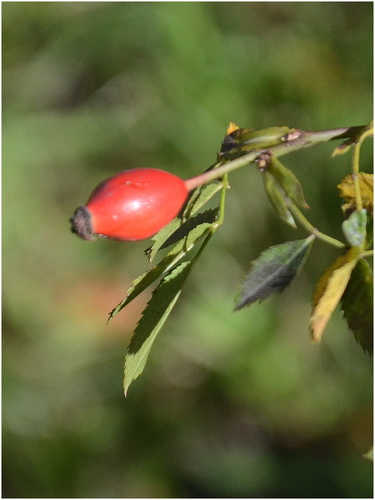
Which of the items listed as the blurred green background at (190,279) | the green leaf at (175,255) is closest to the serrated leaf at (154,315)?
the green leaf at (175,255)

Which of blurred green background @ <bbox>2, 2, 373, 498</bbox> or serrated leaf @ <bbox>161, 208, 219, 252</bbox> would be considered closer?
Answer: serrated leaf @ <bbox>161, 208, 219, 252</bbox>

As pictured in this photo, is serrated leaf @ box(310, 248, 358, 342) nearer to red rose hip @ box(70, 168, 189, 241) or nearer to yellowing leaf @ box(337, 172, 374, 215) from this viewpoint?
yellowing leaf @ box(337, 172, 374, 215)

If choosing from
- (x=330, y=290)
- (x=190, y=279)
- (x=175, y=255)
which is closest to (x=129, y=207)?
(x=175, y=255)

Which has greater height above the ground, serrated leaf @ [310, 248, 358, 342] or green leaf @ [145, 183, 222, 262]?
green leaf @ [145, 183, 222, 262]

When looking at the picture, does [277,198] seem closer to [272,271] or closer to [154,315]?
[272,271]

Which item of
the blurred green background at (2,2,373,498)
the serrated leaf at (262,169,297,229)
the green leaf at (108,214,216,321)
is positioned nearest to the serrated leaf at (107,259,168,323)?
the green leaf at (108,214,216,321)
